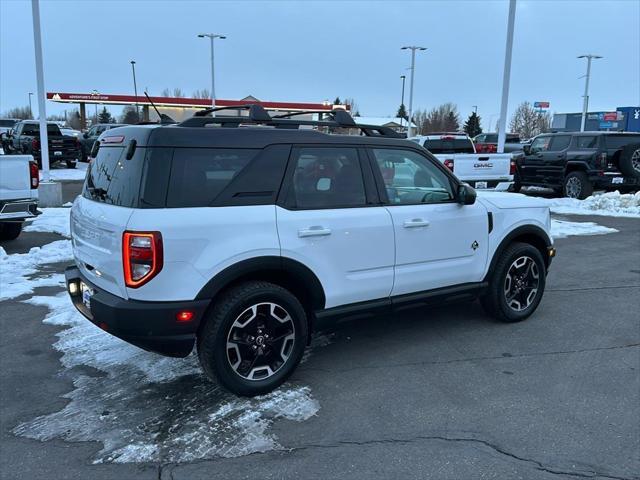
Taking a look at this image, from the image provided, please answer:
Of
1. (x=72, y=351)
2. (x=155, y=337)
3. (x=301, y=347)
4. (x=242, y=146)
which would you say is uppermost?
(x=242, y=146)

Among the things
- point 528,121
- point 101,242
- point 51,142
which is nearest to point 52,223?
point 101,242

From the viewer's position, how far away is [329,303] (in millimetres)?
4199

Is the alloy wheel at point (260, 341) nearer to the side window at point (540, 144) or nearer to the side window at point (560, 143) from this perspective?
the side window at point (560, 143)

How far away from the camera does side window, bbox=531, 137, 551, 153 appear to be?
16.2 m

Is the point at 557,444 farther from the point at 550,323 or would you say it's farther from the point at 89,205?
the point at 89,205

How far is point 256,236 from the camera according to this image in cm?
376

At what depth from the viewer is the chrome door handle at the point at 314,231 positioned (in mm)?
3959

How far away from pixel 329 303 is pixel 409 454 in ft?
4.30

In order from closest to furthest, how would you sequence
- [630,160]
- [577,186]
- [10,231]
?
1. [10,231]
2. [630,160]
3. [577,186]

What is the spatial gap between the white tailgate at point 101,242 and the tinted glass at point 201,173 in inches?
13.2

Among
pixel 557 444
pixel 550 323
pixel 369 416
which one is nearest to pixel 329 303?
pixel 369 416

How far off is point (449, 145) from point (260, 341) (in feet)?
41.8

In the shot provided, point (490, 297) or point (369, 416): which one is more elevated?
point (490, 297)

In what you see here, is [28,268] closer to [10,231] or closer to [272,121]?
[10,231]
